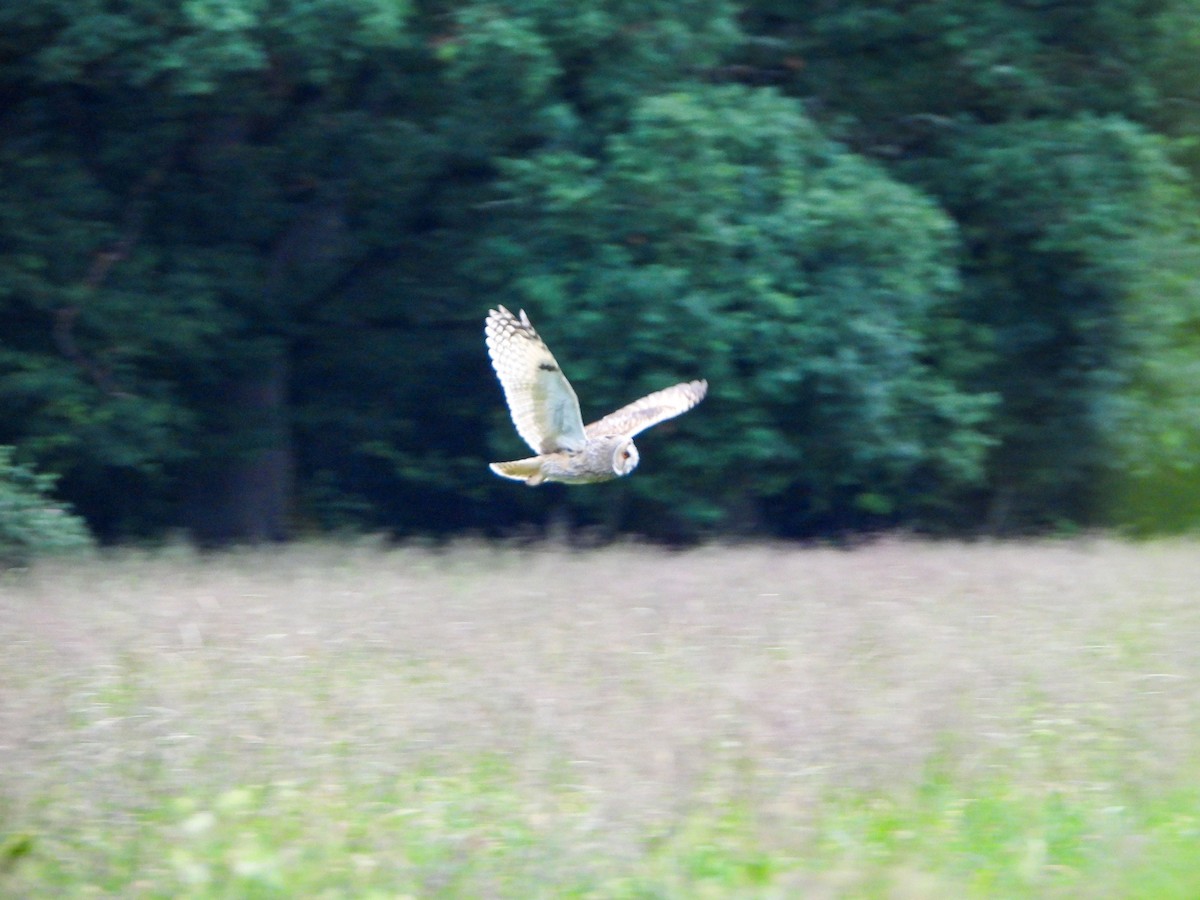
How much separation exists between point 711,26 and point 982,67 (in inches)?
92.4

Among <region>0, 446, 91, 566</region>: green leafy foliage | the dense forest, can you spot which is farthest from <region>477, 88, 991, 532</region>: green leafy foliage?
<region>0, 446, 91, 566</region>: green leafy foliage

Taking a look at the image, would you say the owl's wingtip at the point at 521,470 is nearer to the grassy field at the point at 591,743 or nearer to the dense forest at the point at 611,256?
the grassy field at the point at 591,743

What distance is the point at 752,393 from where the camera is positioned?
38.1 feet

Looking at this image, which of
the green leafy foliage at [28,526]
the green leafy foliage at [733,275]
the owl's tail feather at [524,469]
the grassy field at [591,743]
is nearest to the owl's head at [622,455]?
the owl's tail feather at [524,469]

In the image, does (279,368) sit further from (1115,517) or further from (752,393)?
(1115,517)

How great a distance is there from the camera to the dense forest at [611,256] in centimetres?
1096

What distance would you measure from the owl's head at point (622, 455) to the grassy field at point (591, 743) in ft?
2.37

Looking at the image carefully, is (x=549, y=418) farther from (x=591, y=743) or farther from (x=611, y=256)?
(x=611, y=256)

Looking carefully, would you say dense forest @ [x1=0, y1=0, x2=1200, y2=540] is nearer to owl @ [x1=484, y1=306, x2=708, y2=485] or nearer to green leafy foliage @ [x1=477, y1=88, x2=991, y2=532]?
green leafy foliage @ [x1=477, y1=88, x2=991, y2=532]

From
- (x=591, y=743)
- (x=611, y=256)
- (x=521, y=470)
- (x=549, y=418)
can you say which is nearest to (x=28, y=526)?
(x=521, y=470)

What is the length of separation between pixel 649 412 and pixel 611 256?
2548 mm

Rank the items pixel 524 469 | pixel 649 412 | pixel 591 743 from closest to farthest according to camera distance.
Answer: pixel 591 743, pixel 524 469, pixel 649 412

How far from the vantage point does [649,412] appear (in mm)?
8672

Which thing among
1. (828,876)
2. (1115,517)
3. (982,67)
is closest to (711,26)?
(982,67)
